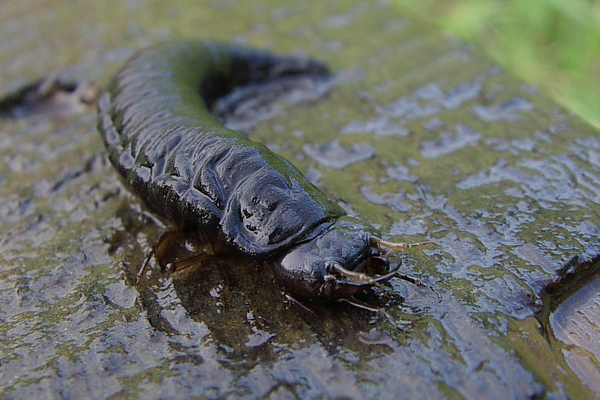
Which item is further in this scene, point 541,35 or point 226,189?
point 541,35

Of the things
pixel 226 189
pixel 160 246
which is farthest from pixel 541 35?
pixel 160 246

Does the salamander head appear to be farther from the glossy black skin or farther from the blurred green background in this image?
the blurred green background

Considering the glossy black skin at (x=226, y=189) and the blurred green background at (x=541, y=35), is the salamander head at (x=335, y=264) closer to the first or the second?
the glossy black skin at (x=226, y=189)

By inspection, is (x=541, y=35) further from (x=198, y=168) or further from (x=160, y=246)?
(x=160, y=246)

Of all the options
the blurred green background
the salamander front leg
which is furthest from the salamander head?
the blurred green background

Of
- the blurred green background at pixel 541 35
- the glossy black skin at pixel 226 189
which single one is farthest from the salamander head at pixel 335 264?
the blurred green background at pixel 541 35

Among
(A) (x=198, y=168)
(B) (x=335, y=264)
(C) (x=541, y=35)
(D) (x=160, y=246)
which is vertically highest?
(C) (x=541, y=35)
